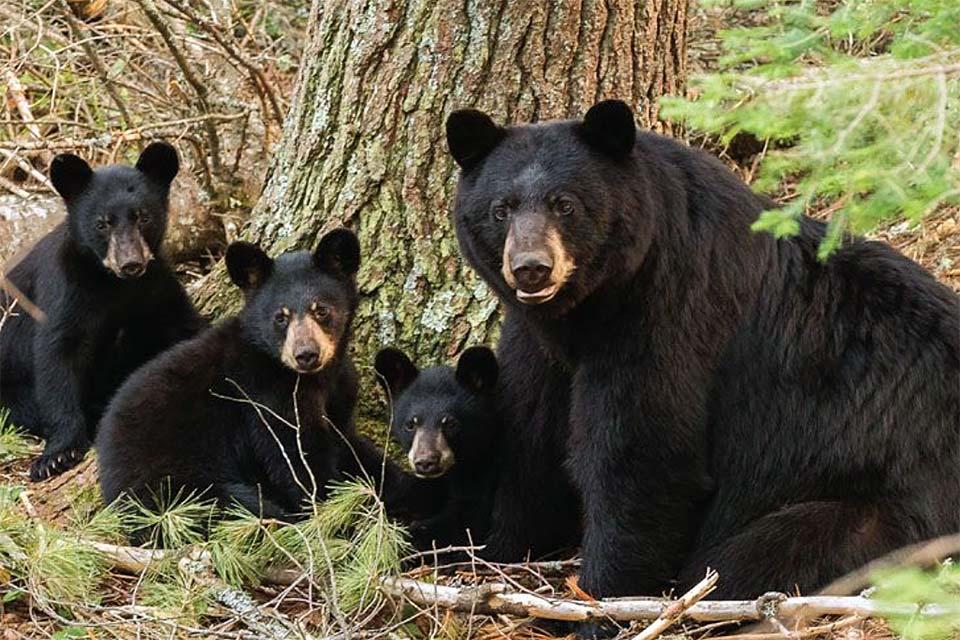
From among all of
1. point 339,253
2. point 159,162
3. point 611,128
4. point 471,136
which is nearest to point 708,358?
point 611,128

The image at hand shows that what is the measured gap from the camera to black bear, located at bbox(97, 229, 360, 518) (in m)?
6.23

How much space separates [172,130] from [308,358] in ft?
12.7

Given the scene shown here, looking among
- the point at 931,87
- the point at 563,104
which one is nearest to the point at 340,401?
the point at 563,104

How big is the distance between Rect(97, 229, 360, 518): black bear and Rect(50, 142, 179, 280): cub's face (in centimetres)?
109

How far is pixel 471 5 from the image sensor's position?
6629mm

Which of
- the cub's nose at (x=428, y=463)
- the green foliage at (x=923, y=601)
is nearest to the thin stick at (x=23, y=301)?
the cub's nose at (x=428, y=463)

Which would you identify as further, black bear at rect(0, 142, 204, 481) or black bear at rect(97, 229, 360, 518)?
→ black bear at rect(0, 142, 204, 481)

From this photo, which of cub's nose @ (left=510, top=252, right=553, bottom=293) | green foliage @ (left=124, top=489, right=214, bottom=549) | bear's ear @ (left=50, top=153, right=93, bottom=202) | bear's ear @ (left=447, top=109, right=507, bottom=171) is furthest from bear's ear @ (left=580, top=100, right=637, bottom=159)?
bear's ear @ (left=50, top=153, right=93, bottom=202)

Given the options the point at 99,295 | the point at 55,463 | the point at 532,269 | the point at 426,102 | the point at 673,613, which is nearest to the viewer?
the point at 673,613

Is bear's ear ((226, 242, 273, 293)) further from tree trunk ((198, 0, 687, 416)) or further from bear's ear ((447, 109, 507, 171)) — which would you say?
bear's ear ((447, 109, 507, 171))

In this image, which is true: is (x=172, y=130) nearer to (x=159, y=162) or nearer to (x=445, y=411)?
(x=159, y=162)

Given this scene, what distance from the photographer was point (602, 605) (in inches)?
199

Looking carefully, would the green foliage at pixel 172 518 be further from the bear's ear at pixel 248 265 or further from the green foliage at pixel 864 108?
the green foliage at pixel 864 108

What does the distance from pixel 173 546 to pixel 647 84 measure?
10.7 ft
